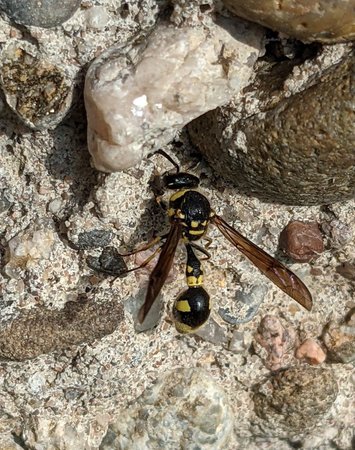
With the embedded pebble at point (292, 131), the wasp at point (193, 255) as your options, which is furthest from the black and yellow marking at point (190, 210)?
the embedded pebble at point (292, 131)

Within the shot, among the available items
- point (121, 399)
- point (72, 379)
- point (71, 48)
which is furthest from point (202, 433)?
point (71, 48)

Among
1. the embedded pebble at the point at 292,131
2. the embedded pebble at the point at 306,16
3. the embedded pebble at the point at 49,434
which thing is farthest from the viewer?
the embedded pebble at the point at 49,434

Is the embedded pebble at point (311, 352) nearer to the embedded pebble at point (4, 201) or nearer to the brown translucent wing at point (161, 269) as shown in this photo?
the brown translucent wing at point (161, 269)

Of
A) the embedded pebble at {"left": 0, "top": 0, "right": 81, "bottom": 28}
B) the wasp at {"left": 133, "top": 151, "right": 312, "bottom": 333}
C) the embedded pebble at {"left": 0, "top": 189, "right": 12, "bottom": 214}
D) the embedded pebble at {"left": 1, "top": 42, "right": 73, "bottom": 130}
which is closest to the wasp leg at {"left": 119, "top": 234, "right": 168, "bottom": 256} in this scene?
the wasp at {"left": 133, "top": 151, "right": 312, "bottom": 333}

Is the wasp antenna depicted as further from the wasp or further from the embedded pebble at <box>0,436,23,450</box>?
the embedded pebble at <box>0,436,23,450</box>

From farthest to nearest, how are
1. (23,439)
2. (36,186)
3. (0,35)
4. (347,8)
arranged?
(23,439) → (36,186) → (0,35) → (347,8)

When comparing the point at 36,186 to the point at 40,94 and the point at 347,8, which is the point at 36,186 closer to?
the point at 40,94
